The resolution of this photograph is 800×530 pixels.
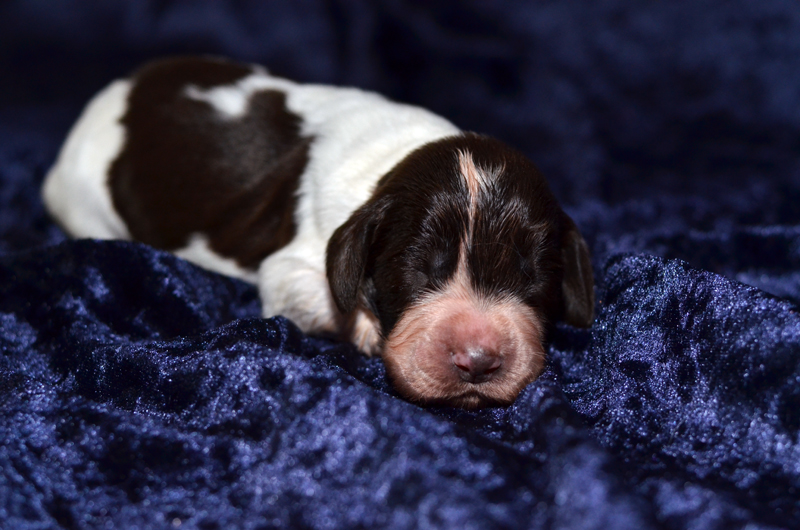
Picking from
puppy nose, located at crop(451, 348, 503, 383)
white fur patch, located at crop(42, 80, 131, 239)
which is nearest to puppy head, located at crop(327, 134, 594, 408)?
puppy nose, located at crop(451, 348, 503, 383)

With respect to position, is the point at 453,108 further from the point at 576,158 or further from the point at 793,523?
the point at 793,523

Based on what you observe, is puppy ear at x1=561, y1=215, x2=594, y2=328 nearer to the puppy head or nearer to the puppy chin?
the puppy head

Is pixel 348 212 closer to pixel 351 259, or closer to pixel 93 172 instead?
pixel 351 259

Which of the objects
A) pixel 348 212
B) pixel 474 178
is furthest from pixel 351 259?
pixel 474 178

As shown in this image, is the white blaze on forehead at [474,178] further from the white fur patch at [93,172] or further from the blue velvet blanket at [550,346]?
the white fur patch at [93,172]

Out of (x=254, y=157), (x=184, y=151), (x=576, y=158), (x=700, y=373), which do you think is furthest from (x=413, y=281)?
(x=576, y=158)

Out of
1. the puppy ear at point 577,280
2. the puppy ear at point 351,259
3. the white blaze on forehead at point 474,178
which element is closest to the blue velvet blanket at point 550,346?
Answer: the puppy ear at point 577,280
